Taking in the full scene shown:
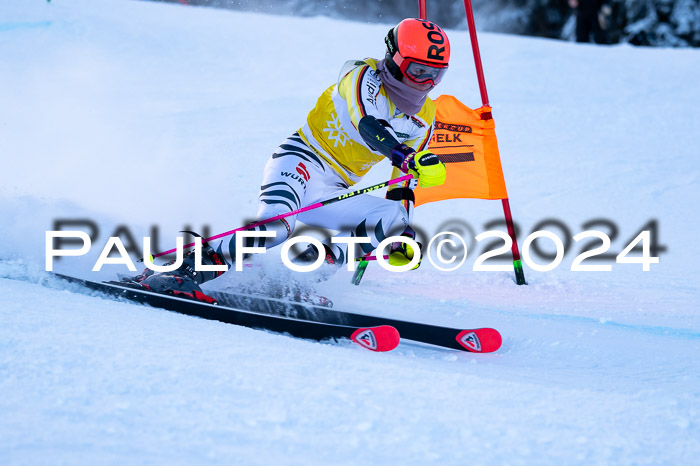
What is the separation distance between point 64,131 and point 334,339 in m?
5.19

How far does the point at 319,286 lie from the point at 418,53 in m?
1.61

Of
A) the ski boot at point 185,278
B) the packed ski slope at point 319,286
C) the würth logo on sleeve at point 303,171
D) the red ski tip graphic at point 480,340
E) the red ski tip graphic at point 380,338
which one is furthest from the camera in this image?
the würth logo on sleeve at point 303,171

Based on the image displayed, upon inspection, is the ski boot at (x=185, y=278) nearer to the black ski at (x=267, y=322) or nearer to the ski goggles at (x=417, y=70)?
the black ski at (x=267, y=322)

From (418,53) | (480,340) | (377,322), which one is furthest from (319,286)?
(418,53)

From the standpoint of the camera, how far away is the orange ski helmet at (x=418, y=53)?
359 cm

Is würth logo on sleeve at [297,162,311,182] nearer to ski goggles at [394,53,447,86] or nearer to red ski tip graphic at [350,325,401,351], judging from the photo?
ski goggles at [394,53,447,86]

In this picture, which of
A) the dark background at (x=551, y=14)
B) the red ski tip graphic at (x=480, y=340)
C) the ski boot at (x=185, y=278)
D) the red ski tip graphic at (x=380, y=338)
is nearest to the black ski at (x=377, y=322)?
the red ski tip graphic at (x=480, y=340)

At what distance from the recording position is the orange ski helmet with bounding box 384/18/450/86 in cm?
359

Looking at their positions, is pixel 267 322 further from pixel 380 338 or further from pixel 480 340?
pixel 480 340

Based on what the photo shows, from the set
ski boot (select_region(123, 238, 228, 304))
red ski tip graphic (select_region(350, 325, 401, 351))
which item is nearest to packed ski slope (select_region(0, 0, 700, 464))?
red ski tip graphic (select_region(350, 325, 401, 351))

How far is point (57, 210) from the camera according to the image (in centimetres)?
482

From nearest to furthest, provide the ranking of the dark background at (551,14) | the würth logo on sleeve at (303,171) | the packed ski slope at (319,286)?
1. the packed ski slope at (319,286)
2. the würth logo on sleeve at (303,171)
3. the dark background at (551,14)

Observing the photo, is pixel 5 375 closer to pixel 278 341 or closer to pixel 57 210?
pixel 278 341

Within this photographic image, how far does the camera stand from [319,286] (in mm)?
4527
